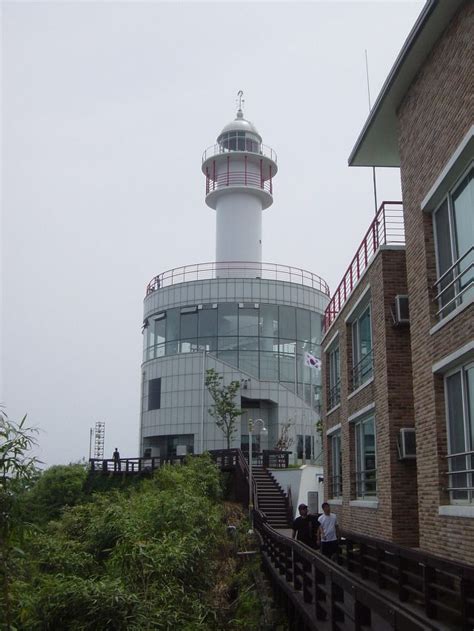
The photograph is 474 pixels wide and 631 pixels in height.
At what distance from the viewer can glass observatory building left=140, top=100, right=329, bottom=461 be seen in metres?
42.0

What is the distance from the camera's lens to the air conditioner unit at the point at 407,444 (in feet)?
44.9

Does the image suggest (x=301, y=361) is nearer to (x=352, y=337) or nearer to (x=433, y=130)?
(x=352, y=337)

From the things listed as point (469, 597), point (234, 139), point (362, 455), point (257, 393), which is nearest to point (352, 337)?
point (362, 455)

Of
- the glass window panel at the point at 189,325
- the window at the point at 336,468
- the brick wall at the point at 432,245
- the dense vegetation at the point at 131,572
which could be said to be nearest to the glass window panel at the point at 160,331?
the glass window panel at the point at 189,325

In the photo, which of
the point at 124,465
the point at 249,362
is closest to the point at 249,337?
the point at 249,362

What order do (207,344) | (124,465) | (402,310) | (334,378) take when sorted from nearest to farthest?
(402,310) → (334,378) → (124,465) → (207,344)

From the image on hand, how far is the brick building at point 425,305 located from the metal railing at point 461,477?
2 cm

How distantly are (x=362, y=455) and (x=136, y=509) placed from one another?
268 inches

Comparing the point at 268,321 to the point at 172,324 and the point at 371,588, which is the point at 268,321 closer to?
the point at 172,324

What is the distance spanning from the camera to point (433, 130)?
1184 cm

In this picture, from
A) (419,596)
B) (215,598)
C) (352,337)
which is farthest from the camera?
(352,337)

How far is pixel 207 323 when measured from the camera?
43.9 meters

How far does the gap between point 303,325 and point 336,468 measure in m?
24.4

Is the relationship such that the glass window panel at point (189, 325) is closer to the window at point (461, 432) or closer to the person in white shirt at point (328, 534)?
the person in white shirt at point (328, 534)
